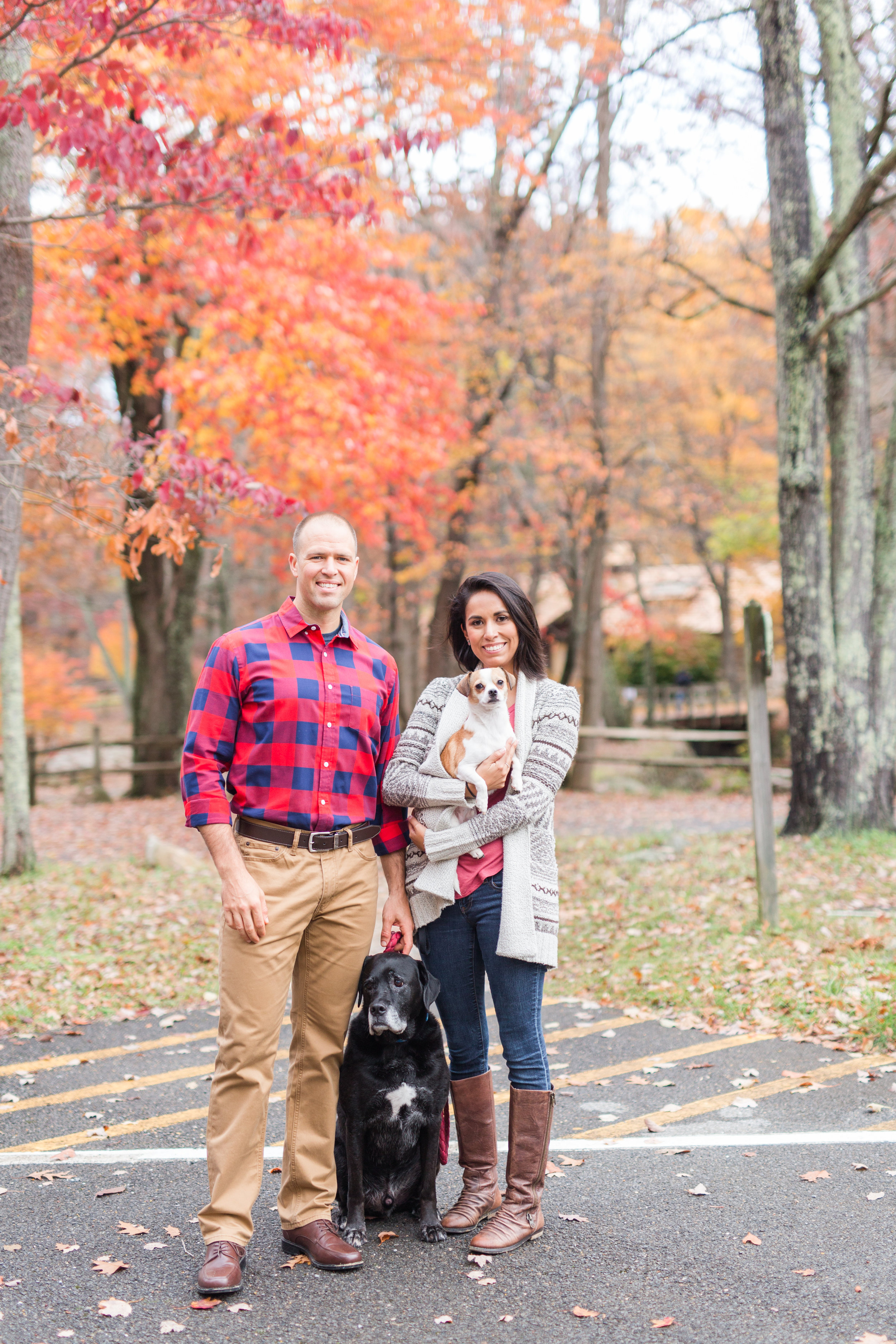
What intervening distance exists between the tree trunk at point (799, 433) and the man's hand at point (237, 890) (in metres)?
8.11

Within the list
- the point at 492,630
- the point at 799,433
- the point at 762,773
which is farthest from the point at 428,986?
the point at 799,433

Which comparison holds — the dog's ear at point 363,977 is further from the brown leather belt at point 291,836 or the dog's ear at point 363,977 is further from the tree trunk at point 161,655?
the tree trunk at point 161,655

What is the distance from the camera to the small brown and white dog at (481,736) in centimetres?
330

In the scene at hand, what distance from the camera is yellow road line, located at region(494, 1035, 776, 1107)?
5000mm

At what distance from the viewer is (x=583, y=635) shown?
1902 cm

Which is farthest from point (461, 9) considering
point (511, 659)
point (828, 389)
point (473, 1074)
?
point (473, 1074)

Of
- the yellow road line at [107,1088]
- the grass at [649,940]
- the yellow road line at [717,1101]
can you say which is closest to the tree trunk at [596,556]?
the grass at [649,940]

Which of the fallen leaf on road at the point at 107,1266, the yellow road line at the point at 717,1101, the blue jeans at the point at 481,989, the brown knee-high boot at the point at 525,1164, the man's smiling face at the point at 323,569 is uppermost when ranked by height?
the man's smiling face at the point at 323,569

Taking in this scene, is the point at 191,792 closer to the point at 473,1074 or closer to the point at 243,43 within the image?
the point at 473,1074

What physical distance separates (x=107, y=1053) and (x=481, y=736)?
3378mm

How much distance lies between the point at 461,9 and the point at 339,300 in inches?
146

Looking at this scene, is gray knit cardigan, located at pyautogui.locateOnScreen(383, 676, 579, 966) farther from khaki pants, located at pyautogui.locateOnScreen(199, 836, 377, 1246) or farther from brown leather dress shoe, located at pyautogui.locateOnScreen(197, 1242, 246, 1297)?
brown leather dress shoe, located at pyautogui.locateOnScreen(197, 1242, 246, 1297)

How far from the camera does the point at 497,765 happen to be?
3.29m

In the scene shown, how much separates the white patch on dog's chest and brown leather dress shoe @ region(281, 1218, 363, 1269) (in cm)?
38
